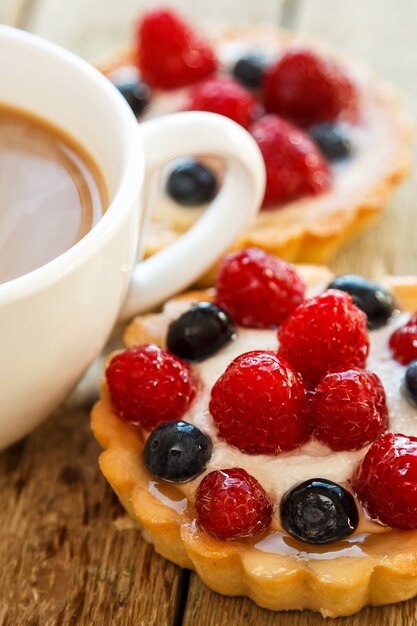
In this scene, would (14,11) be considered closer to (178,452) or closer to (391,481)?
(178,452)

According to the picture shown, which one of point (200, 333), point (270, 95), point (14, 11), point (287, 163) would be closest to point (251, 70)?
point (270, 95)

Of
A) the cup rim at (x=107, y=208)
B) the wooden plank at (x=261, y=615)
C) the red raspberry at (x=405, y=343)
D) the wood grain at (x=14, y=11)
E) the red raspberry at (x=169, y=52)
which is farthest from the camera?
the wood grain at (x=14, y=11)

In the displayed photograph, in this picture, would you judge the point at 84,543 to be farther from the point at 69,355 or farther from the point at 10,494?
the point at 69,355

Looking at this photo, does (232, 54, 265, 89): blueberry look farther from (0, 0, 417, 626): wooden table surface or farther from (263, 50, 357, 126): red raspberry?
(0, 0, 417, 626): wooden table surface

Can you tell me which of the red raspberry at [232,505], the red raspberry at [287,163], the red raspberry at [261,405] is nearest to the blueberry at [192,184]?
the red raspberry at [287,163]

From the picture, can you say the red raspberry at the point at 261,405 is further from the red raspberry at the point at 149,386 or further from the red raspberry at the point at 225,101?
the red raspberry at the point at 225,101

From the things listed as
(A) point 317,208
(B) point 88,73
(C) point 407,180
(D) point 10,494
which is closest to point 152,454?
(D) point 10,494
